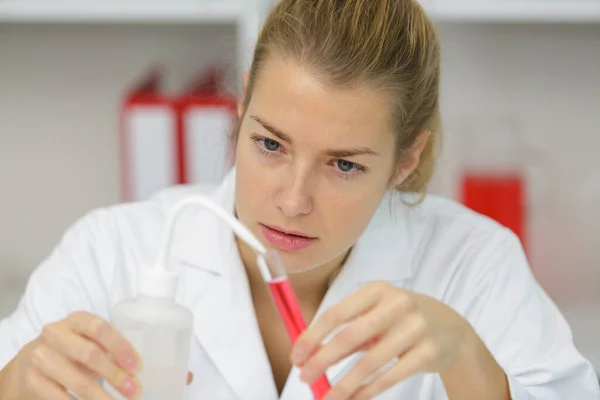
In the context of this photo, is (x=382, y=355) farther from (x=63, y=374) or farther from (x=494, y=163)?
(x=494, y=163)

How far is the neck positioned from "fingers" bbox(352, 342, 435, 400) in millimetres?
419

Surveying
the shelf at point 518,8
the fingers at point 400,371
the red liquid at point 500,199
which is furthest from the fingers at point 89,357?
the red liquid at point 500,199

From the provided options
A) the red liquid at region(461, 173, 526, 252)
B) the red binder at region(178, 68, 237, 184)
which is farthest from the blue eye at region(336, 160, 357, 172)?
the red liquid at region(461, 173, 526, 252)

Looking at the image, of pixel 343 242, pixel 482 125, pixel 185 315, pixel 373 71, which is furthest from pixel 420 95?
pixel 482 125

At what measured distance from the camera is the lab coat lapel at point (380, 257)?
1.33 m

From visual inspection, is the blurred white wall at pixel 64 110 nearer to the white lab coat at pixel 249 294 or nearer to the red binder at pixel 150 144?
the red binder at pixel 150 144

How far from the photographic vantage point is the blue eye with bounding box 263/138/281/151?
3.71 ft

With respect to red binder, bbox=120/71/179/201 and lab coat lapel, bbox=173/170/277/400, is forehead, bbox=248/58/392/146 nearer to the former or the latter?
lab coat lapel, bbox=173/170/277/400

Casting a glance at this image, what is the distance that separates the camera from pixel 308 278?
1.38 metres

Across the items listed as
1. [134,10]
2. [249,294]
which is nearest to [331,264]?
[249,294]

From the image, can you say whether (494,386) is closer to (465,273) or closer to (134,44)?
(465,273)

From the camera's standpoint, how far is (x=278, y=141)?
1113 millimetres

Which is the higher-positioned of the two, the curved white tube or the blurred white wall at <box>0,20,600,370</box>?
the curved white tube

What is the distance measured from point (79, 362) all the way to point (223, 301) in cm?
40
